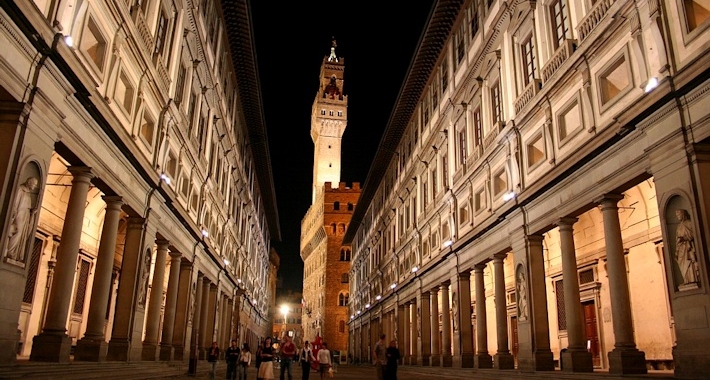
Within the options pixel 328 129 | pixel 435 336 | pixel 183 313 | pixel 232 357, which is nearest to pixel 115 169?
pixel 232 357

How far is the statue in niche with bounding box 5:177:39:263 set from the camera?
10477mm

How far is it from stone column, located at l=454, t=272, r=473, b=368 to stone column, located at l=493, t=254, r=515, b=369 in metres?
3.89

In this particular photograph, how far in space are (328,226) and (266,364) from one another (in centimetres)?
7036

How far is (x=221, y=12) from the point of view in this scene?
3028 cm

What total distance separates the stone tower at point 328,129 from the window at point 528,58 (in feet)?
262

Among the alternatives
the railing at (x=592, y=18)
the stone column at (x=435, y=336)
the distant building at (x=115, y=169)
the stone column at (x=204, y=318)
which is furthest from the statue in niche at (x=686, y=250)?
the stone column at (x=204, y=318)

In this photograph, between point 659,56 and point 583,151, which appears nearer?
point 659,56

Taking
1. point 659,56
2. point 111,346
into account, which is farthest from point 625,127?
point 111,346

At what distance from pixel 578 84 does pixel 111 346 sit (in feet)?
55.6

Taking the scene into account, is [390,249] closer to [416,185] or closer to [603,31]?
[416,185]

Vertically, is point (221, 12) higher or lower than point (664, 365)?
higher

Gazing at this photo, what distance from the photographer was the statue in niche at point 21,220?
10.5m

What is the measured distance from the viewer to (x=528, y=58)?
68.4ft

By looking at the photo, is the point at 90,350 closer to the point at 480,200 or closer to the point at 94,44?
the point at 94,44
